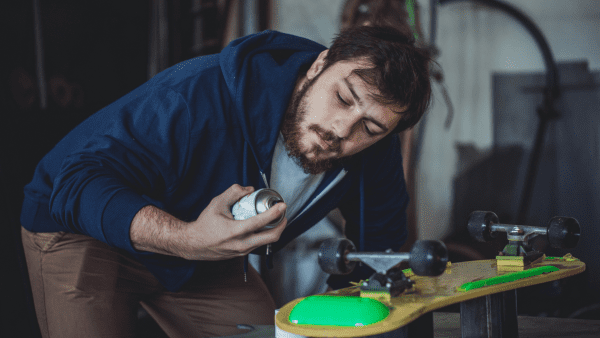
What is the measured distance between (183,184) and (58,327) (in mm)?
494

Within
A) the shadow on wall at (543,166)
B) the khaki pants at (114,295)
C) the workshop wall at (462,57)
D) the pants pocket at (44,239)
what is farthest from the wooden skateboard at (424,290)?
the workshop wall at (462,57)

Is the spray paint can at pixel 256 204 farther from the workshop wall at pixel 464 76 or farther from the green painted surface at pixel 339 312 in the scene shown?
the workshop wall at pixel 464 76

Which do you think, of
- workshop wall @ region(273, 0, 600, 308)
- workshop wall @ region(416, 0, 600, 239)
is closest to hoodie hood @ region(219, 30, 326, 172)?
workshop wall @ region(273, 0, 600, 308)

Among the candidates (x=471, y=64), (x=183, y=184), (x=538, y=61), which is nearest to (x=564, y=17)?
(x=538, y=61)

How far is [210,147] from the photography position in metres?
1.14

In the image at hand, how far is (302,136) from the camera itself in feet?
3.96

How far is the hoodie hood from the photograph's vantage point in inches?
45.9

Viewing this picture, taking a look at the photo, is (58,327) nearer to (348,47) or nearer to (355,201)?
(355,201)

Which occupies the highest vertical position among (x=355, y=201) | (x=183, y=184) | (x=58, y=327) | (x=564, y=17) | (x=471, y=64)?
(x=564, y=17)

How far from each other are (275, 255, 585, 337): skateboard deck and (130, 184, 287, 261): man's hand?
0.42 ft

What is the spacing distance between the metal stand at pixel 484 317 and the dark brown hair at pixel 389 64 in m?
0.51

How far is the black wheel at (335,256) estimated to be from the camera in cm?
75

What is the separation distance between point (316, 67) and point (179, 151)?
1.41 feet

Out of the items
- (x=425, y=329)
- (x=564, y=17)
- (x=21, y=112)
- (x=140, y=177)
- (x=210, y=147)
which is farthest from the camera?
(x=564, y=17)
